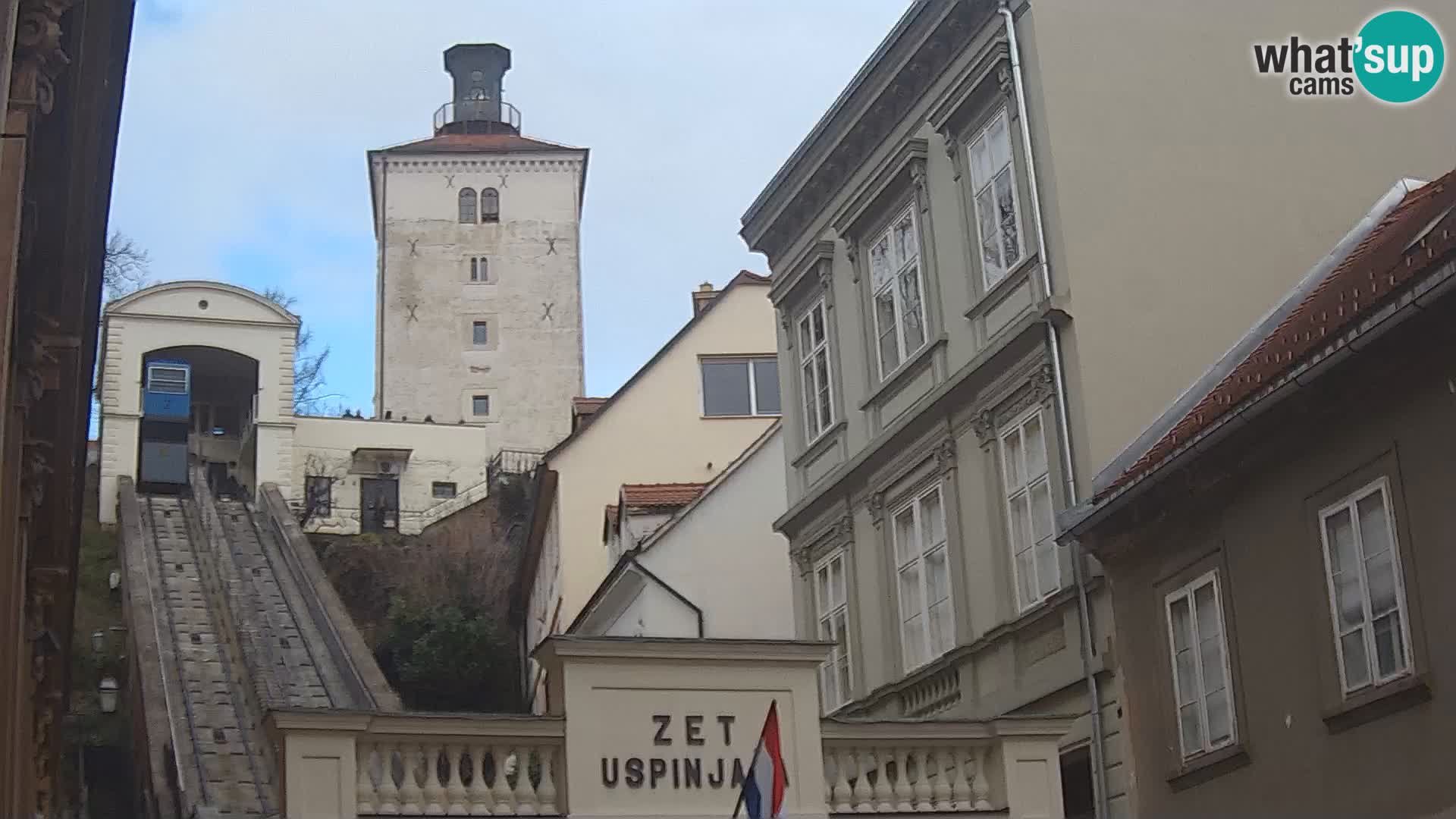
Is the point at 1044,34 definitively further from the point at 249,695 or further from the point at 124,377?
the point at 124,377

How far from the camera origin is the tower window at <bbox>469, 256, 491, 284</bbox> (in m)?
81.8

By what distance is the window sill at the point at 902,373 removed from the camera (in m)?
22.1

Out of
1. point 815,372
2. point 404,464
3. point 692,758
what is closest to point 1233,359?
point 692,758

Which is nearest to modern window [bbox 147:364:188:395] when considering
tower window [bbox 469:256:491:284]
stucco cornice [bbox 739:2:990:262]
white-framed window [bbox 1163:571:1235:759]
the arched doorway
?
the arched doorway

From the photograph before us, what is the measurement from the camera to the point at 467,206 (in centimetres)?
8381

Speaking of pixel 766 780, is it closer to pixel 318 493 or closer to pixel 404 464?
pixel 318 493

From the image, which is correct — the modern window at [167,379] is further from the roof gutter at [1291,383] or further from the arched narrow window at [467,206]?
the roof gutter at [1291,383]

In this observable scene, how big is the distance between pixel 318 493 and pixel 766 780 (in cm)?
5162

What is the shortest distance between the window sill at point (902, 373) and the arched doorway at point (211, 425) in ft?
121

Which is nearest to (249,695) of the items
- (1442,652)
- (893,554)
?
(893,554)

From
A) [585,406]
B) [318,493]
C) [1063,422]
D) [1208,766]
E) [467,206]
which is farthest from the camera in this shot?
[467,206]

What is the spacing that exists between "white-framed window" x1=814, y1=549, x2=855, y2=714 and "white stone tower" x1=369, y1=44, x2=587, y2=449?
168 ft

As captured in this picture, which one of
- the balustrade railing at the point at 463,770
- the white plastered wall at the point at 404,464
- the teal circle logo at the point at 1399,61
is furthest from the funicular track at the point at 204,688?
the white plastered wall at the point at 404,464

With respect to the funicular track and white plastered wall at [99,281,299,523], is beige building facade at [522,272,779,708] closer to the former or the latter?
the funicular track
